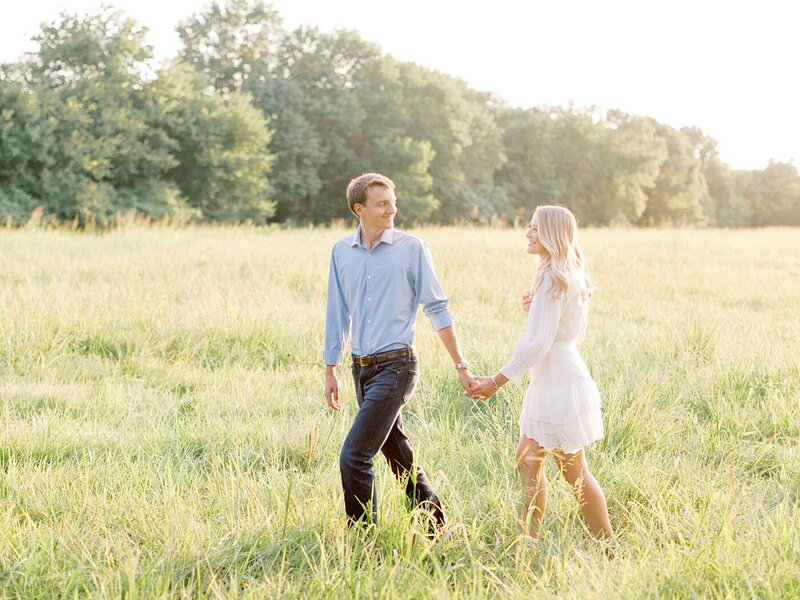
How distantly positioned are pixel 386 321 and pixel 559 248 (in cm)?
88

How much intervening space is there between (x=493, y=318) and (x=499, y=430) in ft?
14.9

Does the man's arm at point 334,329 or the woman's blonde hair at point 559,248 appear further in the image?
the man's arm at point 334,329

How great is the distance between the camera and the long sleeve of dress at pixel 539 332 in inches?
130

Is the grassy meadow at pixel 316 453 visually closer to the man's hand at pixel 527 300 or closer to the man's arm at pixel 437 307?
the man's arm at pixel 437 307

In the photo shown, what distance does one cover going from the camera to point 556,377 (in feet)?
11.1

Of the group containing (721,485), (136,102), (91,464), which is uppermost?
(136,102)

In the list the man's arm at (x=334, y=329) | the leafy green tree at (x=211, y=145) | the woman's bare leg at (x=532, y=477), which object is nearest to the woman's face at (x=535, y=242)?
the woman's bare leg at (x=532, y=477)

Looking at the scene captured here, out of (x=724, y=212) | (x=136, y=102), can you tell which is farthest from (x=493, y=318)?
(x=724, y=212)

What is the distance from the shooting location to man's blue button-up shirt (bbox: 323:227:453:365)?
346 centimetres

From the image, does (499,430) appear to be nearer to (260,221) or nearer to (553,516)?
(553,516)

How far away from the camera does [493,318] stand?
9359 mm

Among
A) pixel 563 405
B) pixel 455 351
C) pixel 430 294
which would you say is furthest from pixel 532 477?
pixel 430 294

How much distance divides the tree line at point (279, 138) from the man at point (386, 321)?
17.3 meters

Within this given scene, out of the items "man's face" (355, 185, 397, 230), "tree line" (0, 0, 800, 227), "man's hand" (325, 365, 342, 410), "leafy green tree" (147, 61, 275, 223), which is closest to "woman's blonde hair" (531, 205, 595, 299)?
"man's face" (355, 185, 397, 230)
